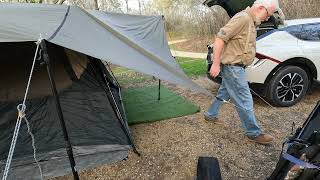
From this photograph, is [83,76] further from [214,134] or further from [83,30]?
[214,134]

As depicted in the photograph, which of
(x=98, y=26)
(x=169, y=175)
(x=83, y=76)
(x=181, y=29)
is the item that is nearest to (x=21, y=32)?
(x=98, y=26)

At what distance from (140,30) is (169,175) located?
2380 millimetres

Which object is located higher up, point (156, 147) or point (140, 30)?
point (140, 30)

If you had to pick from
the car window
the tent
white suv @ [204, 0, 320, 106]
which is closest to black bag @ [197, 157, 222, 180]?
the tent

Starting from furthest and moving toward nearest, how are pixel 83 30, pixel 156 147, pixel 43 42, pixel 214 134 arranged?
pixel 214 134, pixel 156 147, pixel 83 30, pixel 43 42

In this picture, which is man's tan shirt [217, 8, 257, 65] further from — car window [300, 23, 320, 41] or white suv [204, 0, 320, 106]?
car window [300, 23, 320, 41]

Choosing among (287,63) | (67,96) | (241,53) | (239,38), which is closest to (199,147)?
(241,53)

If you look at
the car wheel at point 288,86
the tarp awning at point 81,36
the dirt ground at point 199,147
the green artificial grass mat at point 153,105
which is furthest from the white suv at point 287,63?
the tarp awning at point 81,36

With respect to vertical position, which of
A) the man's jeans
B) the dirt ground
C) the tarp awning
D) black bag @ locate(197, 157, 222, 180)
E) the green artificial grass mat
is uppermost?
the tarp awning

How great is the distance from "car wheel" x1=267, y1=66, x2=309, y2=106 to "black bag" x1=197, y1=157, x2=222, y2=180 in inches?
105

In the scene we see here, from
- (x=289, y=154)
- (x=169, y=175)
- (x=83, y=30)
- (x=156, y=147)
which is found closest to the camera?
(x=289, y=154)

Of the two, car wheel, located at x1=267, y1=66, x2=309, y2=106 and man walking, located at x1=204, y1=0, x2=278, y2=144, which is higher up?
man walking, located at x1=204, y1=0, x2=278, y2=144

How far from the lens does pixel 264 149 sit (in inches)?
173

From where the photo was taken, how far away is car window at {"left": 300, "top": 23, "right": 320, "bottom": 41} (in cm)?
590
